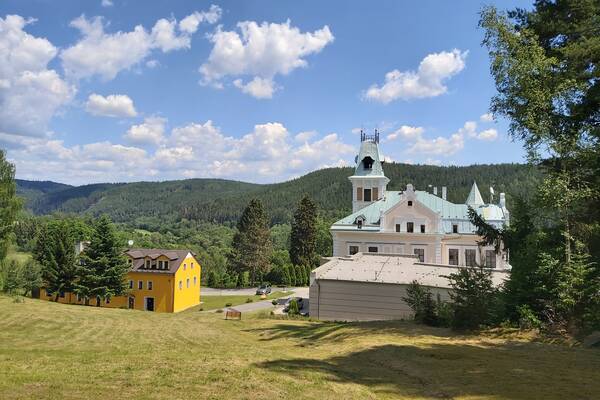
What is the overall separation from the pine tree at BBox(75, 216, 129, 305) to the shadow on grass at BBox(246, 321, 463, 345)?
29575mm

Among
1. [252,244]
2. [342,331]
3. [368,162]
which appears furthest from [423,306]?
[252,244]

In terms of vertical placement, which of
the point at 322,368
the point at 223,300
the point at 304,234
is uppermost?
the point at 304,234

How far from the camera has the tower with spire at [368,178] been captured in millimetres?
50750

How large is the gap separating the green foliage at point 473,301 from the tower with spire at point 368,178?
114 feet

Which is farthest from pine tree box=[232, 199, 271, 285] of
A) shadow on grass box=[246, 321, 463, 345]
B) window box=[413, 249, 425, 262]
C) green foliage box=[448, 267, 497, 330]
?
green foliage box=[448, 267, 497, 330]

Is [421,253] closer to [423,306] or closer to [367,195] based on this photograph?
[367,195]

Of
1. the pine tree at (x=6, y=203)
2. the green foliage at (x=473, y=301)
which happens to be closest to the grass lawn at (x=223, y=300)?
the pine tree at (x=6, y=203)

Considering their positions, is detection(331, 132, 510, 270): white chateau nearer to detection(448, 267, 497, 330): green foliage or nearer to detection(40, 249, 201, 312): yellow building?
detection(40, 249, 201, 312): yellow building

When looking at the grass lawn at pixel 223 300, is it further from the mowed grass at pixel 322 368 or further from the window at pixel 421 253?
the mowed grass at pixel 322 368

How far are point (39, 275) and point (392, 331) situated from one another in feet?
150

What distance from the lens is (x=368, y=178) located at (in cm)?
5084

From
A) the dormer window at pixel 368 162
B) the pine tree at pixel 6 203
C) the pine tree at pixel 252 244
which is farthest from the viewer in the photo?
the pine tree at pixel 252 244

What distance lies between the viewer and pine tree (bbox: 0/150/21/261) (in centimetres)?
3956

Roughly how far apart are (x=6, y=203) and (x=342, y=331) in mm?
36431
